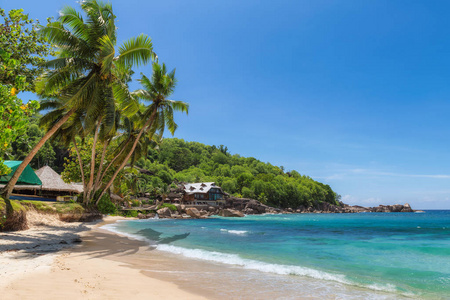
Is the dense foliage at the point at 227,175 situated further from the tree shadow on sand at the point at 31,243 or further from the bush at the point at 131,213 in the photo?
the tree shadow on sand at the point at 31,243

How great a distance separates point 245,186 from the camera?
368 ft

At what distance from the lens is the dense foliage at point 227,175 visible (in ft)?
344

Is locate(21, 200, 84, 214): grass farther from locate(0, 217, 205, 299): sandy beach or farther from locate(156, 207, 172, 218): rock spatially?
locate(156, 207, 172, 218): rock

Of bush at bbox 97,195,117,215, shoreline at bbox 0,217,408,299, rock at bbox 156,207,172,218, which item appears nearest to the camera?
shoreline at bbox 0,217,408,299

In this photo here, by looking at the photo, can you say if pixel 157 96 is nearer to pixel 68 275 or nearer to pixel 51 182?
pixel 68 275

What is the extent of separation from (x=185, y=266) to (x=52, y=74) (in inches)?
480

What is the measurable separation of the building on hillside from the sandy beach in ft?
229

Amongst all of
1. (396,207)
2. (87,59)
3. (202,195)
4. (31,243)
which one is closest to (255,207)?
(202,195)

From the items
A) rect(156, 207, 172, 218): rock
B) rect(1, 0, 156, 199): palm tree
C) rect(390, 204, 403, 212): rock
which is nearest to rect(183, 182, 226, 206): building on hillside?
rect(156, 207, 172, 218): rock

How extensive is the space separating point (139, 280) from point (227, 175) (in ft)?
392

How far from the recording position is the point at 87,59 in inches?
600

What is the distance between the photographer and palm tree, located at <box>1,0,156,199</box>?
14.0 metres

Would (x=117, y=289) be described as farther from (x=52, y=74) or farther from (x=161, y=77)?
(x=161, y=77)

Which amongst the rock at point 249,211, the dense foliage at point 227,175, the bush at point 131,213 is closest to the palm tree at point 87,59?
the bush at point 131,213
